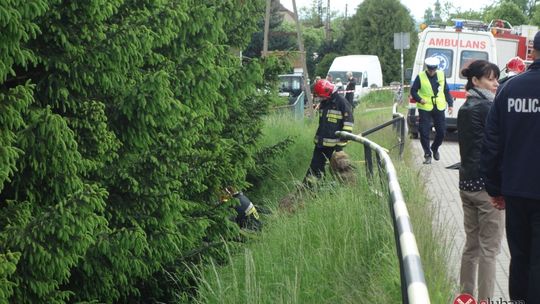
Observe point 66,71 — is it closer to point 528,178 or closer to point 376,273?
point 376,273

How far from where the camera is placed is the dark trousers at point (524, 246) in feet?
16.7

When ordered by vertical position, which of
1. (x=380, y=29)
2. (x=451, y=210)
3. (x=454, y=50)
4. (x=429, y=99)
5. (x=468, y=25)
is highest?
(x=468, y=25)

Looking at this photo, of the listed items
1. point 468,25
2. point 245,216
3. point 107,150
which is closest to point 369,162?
point 245,216

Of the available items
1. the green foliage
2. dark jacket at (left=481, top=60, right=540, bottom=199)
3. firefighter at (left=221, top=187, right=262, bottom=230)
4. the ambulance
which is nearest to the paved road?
dark jacket at (left=481, top=60, right=540, bottom=199)

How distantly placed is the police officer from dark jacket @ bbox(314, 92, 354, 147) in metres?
6.59

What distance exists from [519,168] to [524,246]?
0.47m

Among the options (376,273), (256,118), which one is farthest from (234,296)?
(256,118)

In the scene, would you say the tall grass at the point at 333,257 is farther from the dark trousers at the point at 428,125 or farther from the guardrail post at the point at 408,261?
the dark trousers at the point at 428,125

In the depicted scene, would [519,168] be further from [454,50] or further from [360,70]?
[360,70]

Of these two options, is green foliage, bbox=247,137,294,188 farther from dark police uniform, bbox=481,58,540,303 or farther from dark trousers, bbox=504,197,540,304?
dark trousers, bbox=504,197,540,304

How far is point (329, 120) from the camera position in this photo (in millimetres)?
12164

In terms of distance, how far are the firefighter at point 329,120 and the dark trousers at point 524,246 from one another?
6663 mm

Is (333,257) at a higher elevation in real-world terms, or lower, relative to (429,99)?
higher

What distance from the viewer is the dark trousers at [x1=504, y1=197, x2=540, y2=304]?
16.7 ft
